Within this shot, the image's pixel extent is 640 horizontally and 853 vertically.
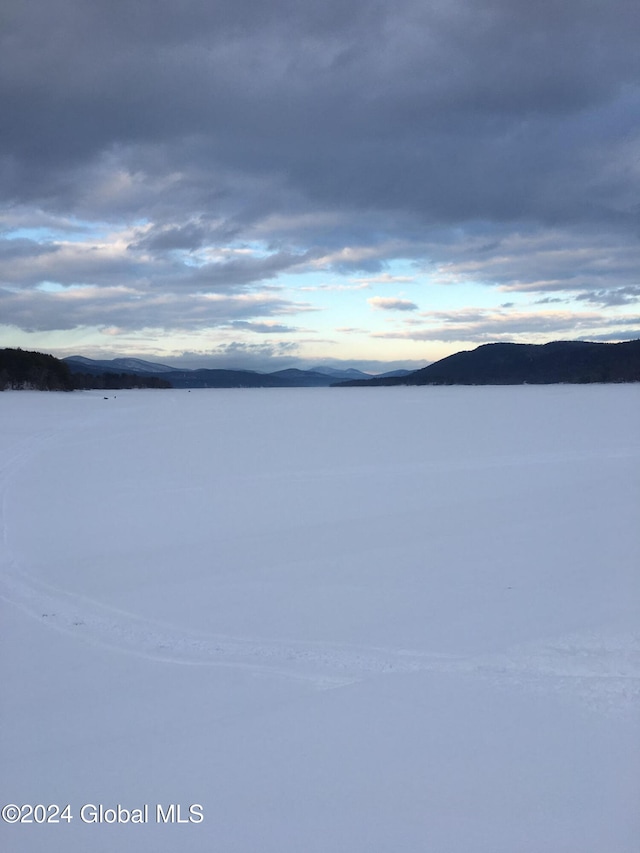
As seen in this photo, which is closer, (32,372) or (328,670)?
(328,670)

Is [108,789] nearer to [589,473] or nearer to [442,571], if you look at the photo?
[442,571]

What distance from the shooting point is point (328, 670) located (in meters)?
4.48

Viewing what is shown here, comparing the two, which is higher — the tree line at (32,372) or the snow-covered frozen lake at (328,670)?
the tree line at (32,372)

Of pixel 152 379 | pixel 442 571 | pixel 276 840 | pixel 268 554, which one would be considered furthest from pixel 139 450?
pixel 152 379

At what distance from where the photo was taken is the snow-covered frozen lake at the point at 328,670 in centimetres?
315

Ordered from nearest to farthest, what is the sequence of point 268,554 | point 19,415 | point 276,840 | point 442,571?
point 276,840
point 442,571
point 268,554
point 19,415

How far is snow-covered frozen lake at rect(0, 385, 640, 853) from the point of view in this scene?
3154 mm

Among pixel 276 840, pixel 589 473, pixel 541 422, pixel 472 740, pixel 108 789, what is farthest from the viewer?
pixel 541 422

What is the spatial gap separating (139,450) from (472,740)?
1415 cm

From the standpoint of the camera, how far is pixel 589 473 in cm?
1166

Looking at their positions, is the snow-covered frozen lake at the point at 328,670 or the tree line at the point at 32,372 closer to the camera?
the snow-covered frozen lake at the point at 328,670

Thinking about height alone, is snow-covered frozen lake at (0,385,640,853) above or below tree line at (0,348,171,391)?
below

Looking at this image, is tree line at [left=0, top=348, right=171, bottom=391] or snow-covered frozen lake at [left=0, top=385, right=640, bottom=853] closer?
snow-covered frozen lake at [left=0, top=385, right=640, bottom=853]

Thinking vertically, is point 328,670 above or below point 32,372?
below
